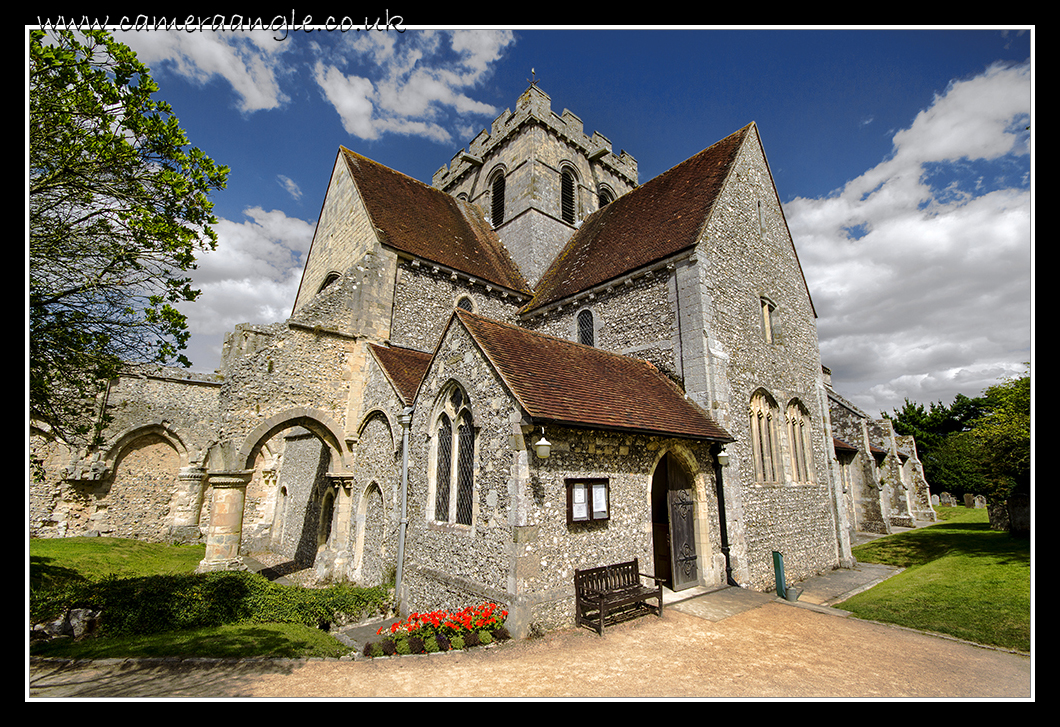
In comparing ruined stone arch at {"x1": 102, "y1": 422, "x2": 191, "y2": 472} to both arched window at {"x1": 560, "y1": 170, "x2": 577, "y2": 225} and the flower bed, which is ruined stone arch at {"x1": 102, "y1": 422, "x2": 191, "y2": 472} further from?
arched window at {"x1": 560, "y1": 170, "x2": 577, "y2": 225}

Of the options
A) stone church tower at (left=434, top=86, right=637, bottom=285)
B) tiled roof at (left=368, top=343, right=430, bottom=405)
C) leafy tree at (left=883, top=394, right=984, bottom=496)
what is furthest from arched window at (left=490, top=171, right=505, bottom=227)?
leafy tree at (left=883, top=394, right=984, bottom=496)

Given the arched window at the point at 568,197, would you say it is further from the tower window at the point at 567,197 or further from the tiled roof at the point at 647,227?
the tiled roof at the point at 647,227

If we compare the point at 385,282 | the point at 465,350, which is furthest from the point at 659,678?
the point at 385,282

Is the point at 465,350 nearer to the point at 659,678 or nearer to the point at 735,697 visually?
the point at 659,678

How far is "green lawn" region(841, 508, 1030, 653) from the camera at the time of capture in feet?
24.6

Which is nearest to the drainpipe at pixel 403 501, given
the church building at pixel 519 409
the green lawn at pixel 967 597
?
the church building at pixel 519 409

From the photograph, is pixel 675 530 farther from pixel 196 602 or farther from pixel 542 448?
pixel 196 602

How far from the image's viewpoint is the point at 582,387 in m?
9.16

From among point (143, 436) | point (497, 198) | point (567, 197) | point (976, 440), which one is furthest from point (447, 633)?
point (497, 198)

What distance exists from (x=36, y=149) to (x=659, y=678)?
33.8 feet

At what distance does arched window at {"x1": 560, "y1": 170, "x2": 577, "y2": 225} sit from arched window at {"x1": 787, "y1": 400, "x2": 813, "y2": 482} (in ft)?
43.7

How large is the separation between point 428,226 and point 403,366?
23.9 ft

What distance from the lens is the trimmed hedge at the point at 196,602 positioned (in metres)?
7.79

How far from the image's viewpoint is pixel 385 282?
14.9 meters
